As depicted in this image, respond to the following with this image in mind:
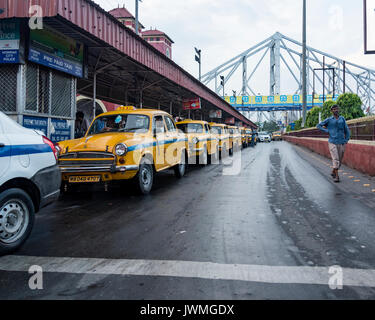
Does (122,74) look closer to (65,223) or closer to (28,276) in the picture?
(65,223)

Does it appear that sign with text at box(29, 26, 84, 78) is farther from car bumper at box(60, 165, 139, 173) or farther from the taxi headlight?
the taxi headlight

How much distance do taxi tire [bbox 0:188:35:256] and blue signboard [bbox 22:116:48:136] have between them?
5.20 m

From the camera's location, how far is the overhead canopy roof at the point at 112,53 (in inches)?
312

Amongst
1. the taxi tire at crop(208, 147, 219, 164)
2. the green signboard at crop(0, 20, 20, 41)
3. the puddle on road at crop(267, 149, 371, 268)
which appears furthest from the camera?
the taxi tire at crop(208, 147, 219, 164)

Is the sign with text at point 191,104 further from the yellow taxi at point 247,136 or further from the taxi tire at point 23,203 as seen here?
the taxi tire at point 23,203

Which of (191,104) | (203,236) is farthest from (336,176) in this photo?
(191,104)

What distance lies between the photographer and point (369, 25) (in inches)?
635

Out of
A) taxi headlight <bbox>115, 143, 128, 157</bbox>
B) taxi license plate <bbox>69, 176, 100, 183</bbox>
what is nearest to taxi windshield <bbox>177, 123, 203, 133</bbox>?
taxi headlight <bbox>115, 143, 128, 157</bbox>

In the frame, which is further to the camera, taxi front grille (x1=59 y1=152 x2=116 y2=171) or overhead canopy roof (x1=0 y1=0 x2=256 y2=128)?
overhead canopy roof (x1=0 y1=0 x2=256 y2=128)

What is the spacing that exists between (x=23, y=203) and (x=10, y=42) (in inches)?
233

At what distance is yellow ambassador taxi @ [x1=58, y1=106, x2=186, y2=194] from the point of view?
6562 mm

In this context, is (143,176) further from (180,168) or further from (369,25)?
(369,25)

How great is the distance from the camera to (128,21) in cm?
6456
